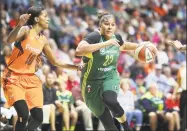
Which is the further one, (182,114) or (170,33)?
(170,33)

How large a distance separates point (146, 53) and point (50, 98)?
387cm

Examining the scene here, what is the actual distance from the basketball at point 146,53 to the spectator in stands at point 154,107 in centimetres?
459

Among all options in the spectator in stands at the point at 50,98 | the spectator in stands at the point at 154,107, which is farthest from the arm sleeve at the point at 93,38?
the spectator in stands at the point at 154,107

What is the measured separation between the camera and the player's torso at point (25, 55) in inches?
297

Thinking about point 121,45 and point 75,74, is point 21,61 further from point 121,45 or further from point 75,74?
point 75,74

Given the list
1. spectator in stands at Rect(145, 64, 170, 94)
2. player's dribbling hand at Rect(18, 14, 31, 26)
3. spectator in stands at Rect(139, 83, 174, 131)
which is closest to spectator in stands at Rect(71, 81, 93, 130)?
spectator in stands at Rect(139, 83, 174, 131)

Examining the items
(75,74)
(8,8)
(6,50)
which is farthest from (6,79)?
(8,8)

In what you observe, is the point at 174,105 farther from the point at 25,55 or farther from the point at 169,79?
the point at 25,55

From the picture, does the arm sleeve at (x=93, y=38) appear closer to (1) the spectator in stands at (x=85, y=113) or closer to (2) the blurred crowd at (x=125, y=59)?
(2) the blurred crowd at (x=125, y=59)

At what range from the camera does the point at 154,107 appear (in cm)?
1245

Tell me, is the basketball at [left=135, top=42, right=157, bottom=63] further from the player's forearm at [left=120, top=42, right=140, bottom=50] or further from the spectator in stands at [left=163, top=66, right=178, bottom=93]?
the spectator in stands at [left=163, top=66, right=178, bottom=93]

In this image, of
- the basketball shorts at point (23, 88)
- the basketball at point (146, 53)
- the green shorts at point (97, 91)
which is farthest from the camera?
the basketball at point (146, 53)

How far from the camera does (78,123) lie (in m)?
12.0

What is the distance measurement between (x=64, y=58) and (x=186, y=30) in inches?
254
